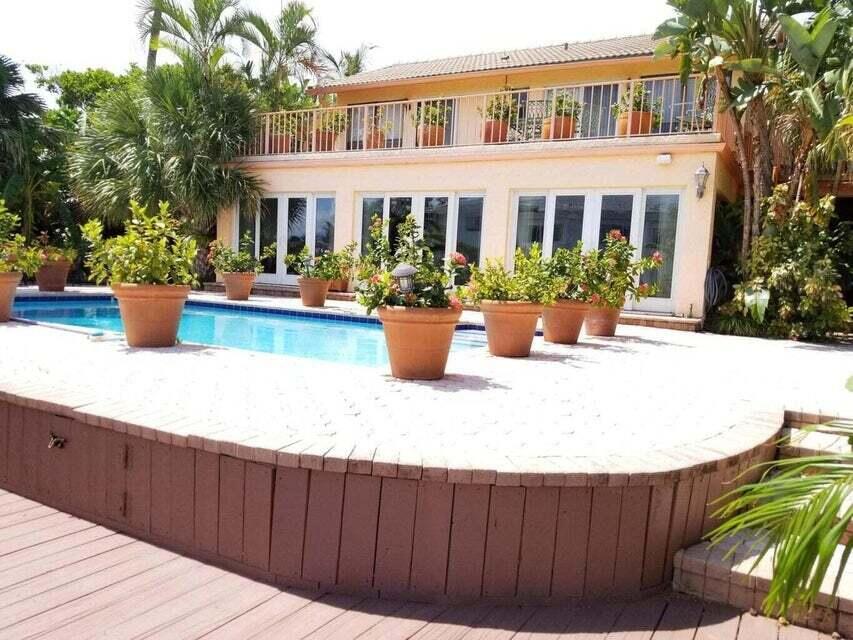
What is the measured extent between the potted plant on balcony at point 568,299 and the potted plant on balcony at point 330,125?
8591 millimetres

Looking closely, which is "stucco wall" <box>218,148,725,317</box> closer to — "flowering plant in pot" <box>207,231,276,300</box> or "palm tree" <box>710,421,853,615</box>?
"flowering plant in pot" <box>207,231,276,300</box>

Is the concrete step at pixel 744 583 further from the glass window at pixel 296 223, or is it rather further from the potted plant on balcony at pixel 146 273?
the glass window at pixel 296 223

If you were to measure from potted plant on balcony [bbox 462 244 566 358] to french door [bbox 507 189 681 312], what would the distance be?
15.2ft

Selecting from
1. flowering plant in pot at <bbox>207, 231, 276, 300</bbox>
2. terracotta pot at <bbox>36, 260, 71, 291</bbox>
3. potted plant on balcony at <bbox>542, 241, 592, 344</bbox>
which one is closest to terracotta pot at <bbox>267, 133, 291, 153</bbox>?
flowering plant in pot at <bbox>207, 231, 276, 300</bbox>

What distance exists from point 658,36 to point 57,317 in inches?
428

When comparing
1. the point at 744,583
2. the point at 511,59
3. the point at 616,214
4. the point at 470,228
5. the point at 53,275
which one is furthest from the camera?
the point at 511,59

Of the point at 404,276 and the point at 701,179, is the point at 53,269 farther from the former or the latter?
the point at 701,179

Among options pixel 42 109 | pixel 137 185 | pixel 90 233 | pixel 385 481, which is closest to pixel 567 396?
pixel 385 481

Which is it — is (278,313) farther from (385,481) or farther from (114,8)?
(114,8)

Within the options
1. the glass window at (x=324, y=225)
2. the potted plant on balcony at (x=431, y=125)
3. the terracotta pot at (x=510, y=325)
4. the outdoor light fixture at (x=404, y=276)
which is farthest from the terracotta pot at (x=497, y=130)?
the outdoor light fixture at (x=404, y=276)

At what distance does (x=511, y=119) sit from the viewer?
13594 mm

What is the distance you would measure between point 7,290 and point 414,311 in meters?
5.73

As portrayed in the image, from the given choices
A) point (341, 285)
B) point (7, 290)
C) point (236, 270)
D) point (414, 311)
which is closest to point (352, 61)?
Result: point (341, 285)

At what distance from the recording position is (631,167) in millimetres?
10930
